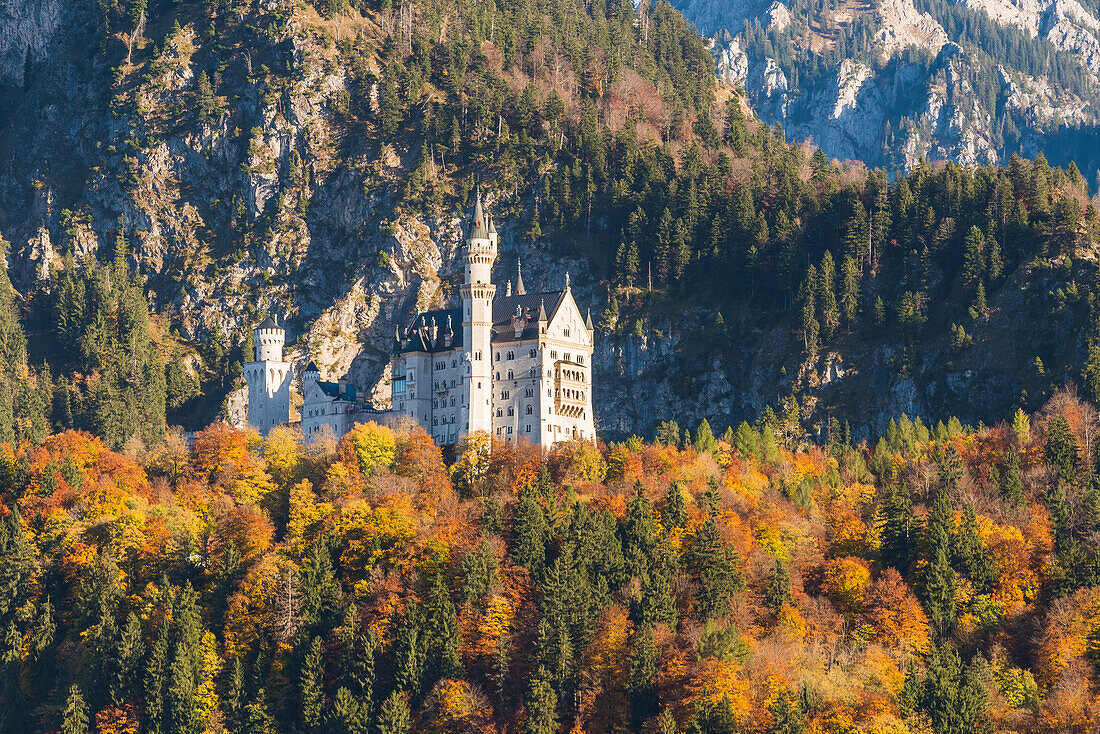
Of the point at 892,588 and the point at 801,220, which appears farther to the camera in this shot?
the point at 801,220

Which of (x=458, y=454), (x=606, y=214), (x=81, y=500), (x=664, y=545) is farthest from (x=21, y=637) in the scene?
(x=606, y=214)

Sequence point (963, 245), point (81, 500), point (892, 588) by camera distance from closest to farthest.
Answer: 1. point (892, 588)
2. point (81, 500)
3. point (963, 245)

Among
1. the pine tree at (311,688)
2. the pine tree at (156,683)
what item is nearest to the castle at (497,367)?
the pine tree at (311,688)

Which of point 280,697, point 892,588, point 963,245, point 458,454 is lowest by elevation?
point 280,697

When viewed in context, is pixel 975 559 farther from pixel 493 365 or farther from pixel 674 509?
pixel 493 365

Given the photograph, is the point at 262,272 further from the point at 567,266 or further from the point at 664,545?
the point at 664,545

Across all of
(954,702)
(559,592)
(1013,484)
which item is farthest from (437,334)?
(954,702)
